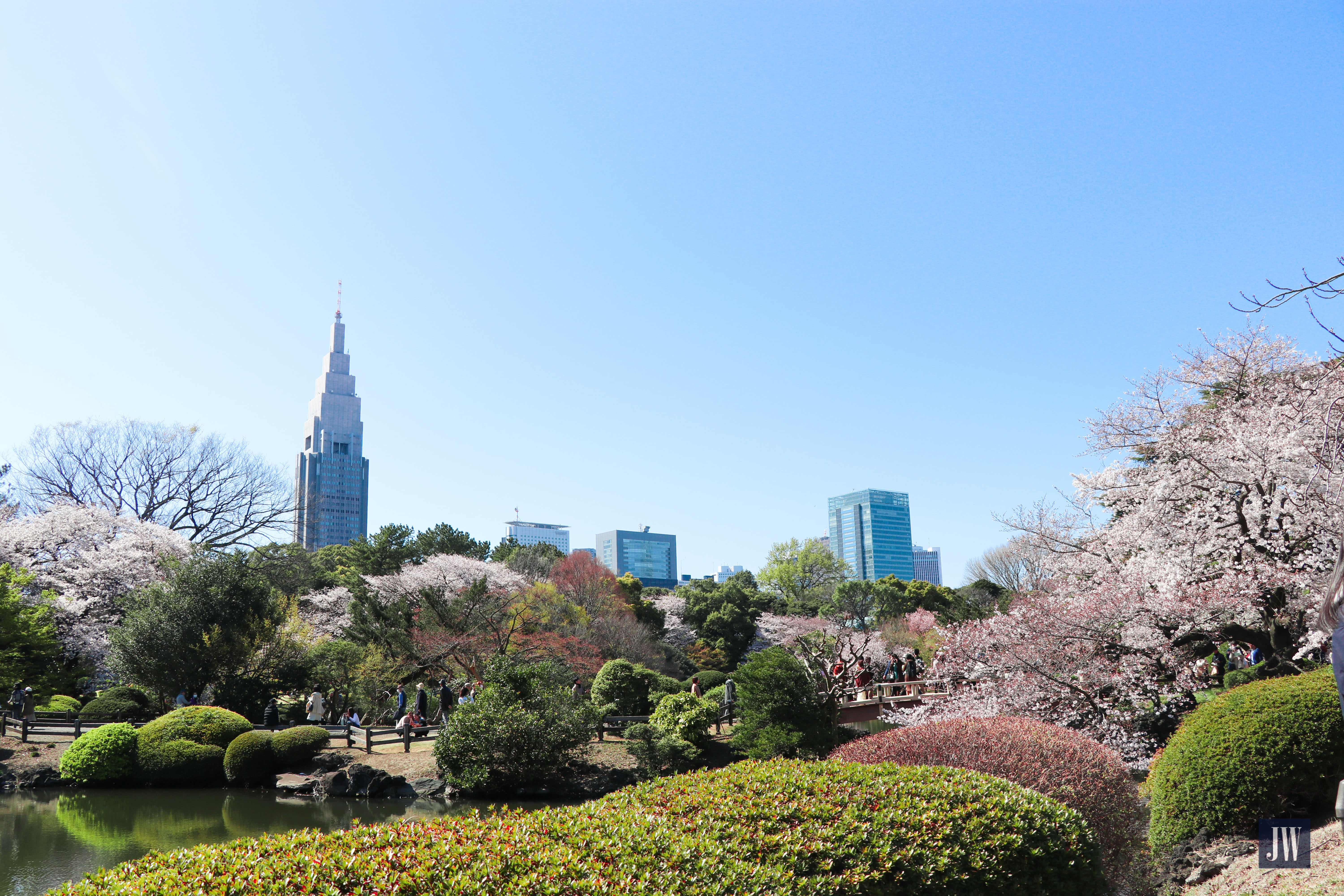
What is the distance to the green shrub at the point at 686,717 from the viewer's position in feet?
62.2

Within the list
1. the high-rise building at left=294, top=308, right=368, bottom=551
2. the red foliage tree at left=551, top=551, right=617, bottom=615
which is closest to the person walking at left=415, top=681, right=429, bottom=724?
the red foliage tree at left=551, top=551, right=617, bottom=615

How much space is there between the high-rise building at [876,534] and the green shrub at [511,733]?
165158mm

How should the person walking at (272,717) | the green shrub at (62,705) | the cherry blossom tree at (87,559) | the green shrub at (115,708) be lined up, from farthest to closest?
the cherry blossom tree at (87,559) < the green shrub at (62,705) < the green shrub at (115,708) < the person walking at (272,717)

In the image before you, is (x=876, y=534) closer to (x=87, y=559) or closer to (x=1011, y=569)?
(x=1011, y=569)

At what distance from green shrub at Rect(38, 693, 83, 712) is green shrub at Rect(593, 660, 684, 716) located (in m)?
14.7

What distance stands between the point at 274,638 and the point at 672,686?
1166 centimetres

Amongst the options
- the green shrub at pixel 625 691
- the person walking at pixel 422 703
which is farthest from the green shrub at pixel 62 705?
the green shrub at pixel 625 691

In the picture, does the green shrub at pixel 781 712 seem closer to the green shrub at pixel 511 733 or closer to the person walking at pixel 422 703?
the green shrub at pixel 511 733

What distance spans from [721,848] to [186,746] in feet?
61.4

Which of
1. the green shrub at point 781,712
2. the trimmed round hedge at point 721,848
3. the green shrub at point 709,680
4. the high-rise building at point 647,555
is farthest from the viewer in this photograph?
the high-rise building at point 647,555

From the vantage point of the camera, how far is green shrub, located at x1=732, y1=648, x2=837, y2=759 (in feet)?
53.7

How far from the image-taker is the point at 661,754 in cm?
1789

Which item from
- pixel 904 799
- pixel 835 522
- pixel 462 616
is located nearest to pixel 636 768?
pixel 462 616

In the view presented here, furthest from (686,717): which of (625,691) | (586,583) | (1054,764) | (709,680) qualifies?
(586,583)
